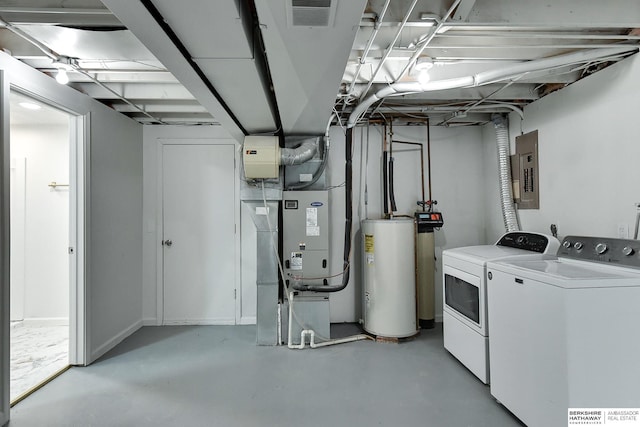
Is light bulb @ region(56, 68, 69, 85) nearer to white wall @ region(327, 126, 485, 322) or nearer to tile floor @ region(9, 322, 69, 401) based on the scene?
tile floor @ region(9, 322, 69, 401)

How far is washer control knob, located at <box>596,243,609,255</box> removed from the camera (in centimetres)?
184

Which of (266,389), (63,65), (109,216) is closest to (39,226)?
(109,216)

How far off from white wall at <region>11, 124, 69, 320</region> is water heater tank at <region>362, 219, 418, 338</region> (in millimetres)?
3724

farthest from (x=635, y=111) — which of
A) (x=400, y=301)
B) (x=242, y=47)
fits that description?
(x=242, y=47)

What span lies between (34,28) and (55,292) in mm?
3159

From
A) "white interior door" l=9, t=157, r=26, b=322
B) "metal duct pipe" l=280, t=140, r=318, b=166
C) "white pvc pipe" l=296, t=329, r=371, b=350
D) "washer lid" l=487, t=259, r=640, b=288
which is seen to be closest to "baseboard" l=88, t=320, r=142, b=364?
"white interior door" l=9, t=157, r=26, b=322

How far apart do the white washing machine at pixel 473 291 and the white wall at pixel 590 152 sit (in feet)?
Result: 1.21

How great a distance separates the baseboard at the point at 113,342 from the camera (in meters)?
2.73

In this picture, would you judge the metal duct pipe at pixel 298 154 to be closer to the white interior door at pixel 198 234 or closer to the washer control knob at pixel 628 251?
the white interior door at pixel 198 234

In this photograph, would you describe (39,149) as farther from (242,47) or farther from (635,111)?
(635,111)

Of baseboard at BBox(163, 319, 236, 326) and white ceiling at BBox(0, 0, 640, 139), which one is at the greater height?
white ceiling at BBox(0, 0, 640, 139)

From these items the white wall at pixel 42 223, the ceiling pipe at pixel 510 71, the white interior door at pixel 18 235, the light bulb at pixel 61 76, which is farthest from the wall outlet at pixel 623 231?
the white interior door at pixel 18 235

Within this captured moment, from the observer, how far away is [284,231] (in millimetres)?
3070

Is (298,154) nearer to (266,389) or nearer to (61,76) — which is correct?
(61,76)
